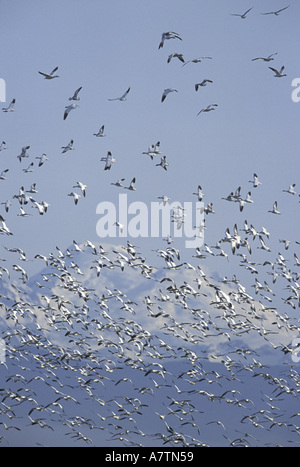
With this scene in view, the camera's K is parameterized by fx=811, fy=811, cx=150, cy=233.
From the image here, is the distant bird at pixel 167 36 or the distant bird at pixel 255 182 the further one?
the distant bird at pixel 255 182

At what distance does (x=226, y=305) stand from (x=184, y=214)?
10.6 metres

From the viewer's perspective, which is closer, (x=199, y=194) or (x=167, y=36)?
(x=167, y=36)

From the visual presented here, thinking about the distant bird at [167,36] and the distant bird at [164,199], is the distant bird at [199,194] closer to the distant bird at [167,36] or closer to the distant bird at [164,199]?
the distant bird at [164,199]

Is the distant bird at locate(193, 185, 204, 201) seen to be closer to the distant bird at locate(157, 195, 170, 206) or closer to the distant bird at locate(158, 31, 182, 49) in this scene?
the distant bird at locate(157, 195, 170, 206)

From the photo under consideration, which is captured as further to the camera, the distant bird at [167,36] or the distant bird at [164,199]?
the distant bird at [164,199]

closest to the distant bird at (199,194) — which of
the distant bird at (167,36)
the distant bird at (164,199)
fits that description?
the distant bird at (164,199)

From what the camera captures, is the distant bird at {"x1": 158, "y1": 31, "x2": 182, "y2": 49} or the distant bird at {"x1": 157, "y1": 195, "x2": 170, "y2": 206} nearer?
the distant bird at {"x1": 158, "y1": 31, "x2": 182, "y2": 49}

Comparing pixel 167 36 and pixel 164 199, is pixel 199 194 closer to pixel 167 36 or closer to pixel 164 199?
pixel 164 199

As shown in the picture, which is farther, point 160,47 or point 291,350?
point 291,350

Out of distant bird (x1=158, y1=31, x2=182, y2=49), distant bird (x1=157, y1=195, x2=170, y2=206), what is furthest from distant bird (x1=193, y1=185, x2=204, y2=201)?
distant bird (x1=158, y1=31, x2=182, y2=49)

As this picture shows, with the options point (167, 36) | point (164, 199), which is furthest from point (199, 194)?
point (167, 36)

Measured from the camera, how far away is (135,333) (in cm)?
8806
